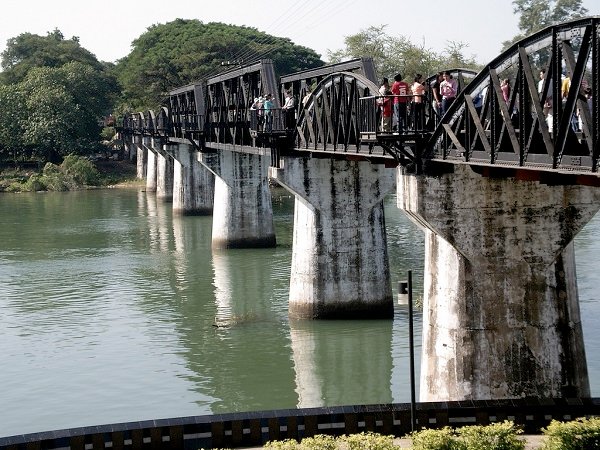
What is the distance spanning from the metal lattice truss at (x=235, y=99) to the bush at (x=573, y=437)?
26321mm

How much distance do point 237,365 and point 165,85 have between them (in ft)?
329

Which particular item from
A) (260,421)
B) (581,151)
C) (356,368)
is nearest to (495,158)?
(581,151)

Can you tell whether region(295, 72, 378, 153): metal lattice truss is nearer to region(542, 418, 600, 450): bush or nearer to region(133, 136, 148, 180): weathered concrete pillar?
region(542, 418, 600, 450): bush

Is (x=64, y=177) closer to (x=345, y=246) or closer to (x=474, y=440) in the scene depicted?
(x=345, y=246)

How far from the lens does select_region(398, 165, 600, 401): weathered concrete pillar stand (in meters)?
22.4

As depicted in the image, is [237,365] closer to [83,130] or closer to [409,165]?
[409,165]

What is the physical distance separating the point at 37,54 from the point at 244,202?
337 ft

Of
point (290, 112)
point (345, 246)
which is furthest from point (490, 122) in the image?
point (290, 112)

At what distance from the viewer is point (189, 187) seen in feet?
258

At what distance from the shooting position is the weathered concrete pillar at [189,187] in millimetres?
77688

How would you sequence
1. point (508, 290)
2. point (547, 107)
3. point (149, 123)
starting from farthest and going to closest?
point (149, 123) → point (508, 290) → point (547, 107)

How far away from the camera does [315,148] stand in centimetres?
3472

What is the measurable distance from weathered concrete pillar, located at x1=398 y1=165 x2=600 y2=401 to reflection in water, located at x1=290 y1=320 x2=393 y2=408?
22.1 ft

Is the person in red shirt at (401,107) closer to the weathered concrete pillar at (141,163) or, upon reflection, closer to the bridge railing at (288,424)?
the bridge railing at (288,424)
